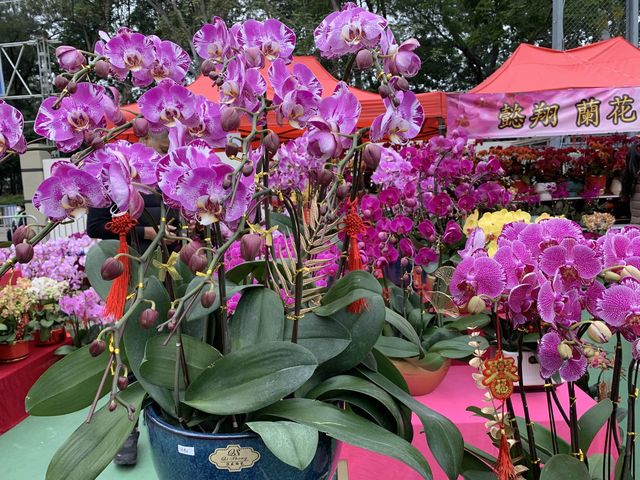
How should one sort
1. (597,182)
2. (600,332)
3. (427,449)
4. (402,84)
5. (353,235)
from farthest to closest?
1. (597,182)
2. (427,449)
3. (353,235)
4. (402,84)
5. (600,332)

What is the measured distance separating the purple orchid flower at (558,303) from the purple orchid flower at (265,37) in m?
0.50

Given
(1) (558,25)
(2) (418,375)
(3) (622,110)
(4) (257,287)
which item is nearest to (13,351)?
(2) (418,375)

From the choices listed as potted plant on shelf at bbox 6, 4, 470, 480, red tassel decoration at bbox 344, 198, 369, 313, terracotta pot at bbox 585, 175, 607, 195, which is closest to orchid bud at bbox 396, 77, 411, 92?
potted plant on shelf at bbox 6, 4, 470, 480

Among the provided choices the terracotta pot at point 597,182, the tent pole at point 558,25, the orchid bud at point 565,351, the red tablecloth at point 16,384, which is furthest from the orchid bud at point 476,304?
the tent pole at point 558,25

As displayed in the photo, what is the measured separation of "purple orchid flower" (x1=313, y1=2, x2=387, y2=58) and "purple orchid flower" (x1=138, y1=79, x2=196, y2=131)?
25 centimetres

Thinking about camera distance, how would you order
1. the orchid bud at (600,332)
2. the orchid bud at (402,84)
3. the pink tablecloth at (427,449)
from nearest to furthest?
the orchid bud at (600,332) → the orchid bud at (402,84) → the pink tablecloth at (427,449)

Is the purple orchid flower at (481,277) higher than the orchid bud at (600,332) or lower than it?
higher

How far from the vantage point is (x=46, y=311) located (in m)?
2.49

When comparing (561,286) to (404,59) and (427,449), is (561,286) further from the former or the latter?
(427,449)

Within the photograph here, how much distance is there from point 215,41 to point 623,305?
2.13 feet

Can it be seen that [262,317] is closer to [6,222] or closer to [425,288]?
[425,288]

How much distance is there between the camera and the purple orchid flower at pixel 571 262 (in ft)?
2.11

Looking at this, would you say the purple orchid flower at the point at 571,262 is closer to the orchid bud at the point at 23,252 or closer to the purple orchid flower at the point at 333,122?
the purple orchid flower at the point at 333,122

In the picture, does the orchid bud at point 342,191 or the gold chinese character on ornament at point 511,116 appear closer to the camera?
the orchid bud at point 342,191
